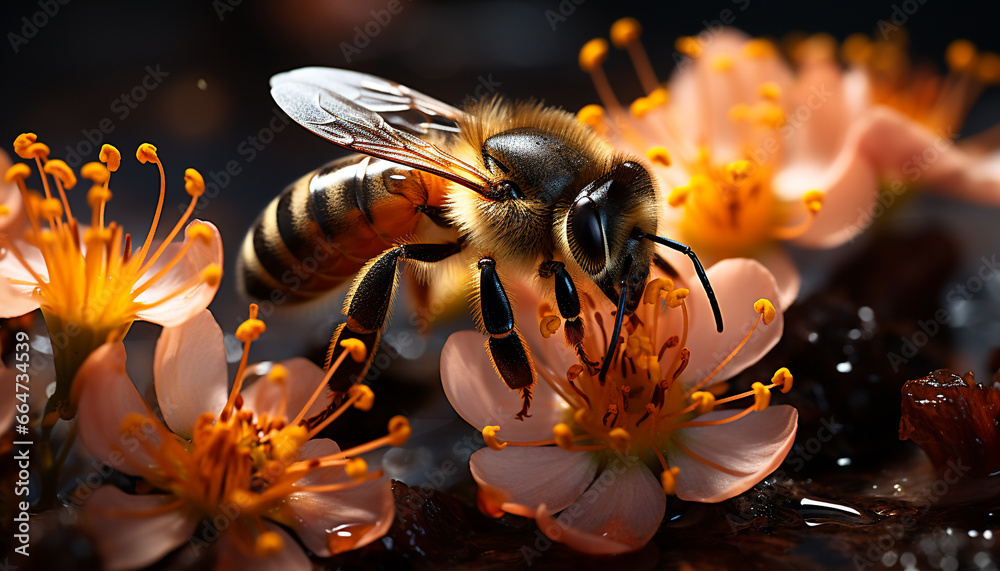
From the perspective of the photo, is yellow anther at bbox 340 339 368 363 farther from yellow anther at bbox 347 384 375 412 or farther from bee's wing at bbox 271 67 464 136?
bee's wing at bbox 271 67 464 136

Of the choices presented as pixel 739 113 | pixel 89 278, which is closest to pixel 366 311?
pixel 89 278

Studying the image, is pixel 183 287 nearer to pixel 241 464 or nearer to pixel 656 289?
pixel 241 464

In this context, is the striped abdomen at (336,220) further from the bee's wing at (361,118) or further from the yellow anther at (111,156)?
the yellow anther at (111,156)

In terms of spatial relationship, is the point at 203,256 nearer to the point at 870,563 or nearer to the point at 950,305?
the point at 870,563

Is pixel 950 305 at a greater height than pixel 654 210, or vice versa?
pixel 654 210

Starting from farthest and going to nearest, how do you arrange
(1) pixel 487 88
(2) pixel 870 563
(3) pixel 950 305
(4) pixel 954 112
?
(1) pixel 487 88 → (4) pixel 954 112 → (3) pixel 950 305 → (2) pixel 870 563

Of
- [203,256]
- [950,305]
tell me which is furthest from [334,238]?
[950,305]
